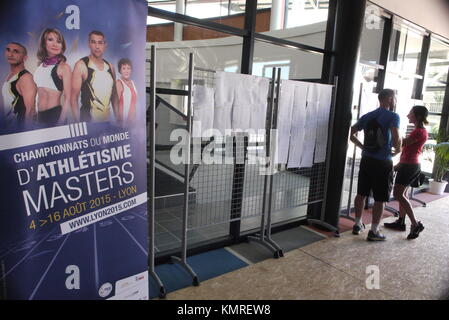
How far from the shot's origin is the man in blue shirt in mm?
2986

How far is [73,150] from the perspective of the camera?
1682 millimetres

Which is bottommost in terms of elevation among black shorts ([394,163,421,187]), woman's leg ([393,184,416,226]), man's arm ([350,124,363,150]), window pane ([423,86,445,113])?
woman's leg ([393,184,416,226])

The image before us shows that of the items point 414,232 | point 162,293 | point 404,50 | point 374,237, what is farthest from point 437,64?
point 162,293

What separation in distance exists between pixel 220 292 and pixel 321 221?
66.8 inches

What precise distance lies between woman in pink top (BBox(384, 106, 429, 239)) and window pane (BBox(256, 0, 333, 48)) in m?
2.04

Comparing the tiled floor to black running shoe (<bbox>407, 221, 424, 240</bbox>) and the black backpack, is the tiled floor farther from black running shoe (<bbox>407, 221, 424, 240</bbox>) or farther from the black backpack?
the black backpack

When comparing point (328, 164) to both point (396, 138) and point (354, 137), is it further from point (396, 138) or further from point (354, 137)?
point (396, 138)

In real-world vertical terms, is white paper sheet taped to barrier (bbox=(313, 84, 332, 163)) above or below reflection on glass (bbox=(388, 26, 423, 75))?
below

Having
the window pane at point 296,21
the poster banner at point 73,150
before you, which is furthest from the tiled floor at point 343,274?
the window pane at point 296,21

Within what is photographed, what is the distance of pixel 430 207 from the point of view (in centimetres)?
451

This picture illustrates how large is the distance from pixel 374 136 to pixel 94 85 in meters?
2.53

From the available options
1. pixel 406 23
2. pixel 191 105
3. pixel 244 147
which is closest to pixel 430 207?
pixel 406 23

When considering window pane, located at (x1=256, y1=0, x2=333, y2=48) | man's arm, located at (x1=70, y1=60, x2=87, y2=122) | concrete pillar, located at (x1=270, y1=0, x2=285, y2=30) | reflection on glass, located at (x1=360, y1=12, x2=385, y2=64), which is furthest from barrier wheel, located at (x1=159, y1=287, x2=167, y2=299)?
concrete pillar, located at (x1=270, y1=0, x2=285, y2=30)
